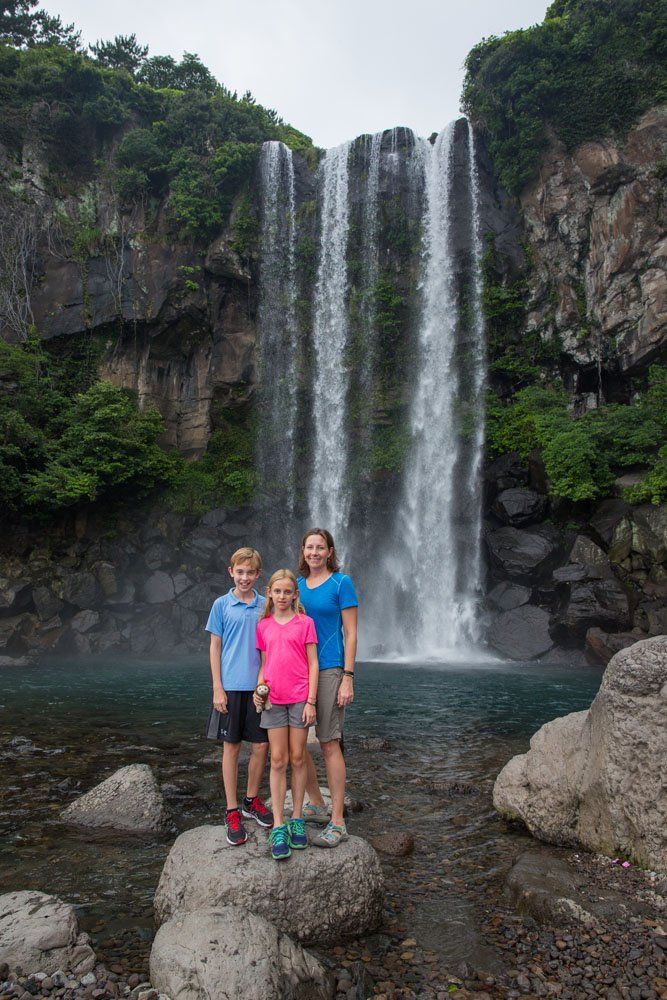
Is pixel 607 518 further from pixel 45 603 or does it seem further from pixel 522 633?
pixel 45 603

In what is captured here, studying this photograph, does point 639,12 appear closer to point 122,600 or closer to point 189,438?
point 189,438

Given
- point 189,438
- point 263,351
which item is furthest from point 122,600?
point 263,351

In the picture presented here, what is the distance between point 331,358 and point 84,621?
12836 mm

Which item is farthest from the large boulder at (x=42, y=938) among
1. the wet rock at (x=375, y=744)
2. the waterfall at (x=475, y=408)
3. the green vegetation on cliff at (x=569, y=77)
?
the green vegetation on cliff at (x=569, y=77)

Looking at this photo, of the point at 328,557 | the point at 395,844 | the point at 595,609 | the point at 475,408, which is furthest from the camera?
the point at 475,408

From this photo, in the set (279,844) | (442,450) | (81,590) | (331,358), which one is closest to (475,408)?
(442,450)

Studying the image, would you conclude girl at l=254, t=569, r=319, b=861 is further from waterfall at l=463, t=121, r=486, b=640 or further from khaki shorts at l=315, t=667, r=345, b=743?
waterfall at l=463, t=121, r=486, b=640

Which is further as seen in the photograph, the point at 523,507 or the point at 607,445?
the point at 523,507

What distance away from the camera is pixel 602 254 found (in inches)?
795

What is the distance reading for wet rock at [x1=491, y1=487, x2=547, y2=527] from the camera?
18828 millimetres

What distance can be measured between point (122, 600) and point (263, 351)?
34.8 feet

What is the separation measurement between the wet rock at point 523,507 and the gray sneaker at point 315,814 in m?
15.6

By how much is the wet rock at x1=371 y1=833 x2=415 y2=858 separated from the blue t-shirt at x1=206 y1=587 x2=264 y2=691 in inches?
69.2

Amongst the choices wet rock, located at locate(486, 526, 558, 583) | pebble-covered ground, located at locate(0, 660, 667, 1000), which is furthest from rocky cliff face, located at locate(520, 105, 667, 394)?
pebble-covered ground, located at locate(0, 660, 667, 1000)
